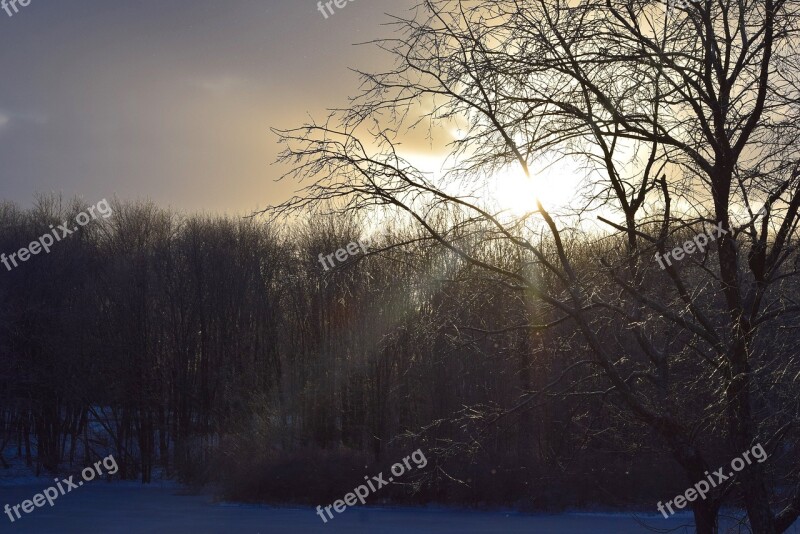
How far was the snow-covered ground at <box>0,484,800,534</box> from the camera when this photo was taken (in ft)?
61.4

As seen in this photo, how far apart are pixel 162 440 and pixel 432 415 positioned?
47.4 feet

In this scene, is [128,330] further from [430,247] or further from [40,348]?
[430,247]

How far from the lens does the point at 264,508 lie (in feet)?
77.0

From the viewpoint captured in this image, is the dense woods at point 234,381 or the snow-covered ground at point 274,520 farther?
the dense woods at point 234,381

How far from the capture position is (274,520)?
20734 mm

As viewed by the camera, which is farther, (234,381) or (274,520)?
(234,381)

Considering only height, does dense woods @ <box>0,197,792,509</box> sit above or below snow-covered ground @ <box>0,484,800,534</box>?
above

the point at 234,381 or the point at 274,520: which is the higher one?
the point at 234,381

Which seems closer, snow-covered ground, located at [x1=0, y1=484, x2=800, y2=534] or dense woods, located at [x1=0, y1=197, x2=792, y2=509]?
snow-covered ground, located at [x1=0, y1=484, x2=800, y2=534]

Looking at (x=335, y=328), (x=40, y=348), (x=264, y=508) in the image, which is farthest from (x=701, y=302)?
(x=40, y=348)

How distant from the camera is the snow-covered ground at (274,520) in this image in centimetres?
1872

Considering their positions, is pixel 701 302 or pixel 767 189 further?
pixel 701 302

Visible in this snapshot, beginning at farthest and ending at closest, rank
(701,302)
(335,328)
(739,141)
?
(335,328) → (701,302) → (739,141)

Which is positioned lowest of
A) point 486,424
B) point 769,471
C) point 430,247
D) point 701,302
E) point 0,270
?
point 769,471
